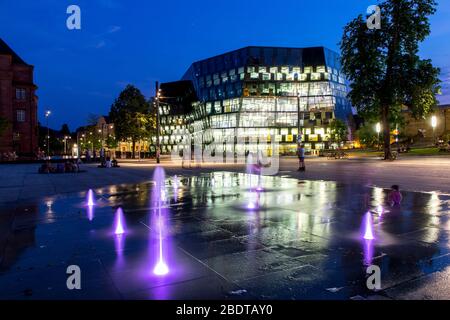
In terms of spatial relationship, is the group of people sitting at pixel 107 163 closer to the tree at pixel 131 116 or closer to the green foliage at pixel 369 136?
the tree at pixel 131 116

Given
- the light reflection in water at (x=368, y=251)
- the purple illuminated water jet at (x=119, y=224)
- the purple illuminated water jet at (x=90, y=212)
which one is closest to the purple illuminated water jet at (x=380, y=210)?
the light reflection in water at (x=368, y=251)

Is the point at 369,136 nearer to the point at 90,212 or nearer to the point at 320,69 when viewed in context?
the point at 320,69

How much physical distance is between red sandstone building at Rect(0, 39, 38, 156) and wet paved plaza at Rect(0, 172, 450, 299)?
63.0 metres

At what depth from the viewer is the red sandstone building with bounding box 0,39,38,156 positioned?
62688 mm

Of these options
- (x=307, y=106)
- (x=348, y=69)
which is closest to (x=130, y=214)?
(x=348, y=69)

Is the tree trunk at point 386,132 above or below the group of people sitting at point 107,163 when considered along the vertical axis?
above

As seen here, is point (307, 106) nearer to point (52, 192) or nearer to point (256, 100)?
point (256, 100)

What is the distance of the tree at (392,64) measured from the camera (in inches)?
1513

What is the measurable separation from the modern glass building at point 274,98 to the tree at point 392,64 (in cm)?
4736

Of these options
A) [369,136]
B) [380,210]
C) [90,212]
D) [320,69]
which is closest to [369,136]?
[369,136]

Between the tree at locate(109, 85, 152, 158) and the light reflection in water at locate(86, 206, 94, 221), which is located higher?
the tree at locate(109, 85, 152, 158)

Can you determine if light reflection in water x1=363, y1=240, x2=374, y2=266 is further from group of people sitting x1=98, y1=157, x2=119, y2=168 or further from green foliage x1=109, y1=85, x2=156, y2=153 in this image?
green foliage x1=109, y1=85, x2=156, y2=153

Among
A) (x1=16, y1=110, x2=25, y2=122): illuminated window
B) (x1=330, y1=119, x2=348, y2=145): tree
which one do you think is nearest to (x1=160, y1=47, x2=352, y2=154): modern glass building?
(x1=330, y1=119, x2=348, y2=145): tree

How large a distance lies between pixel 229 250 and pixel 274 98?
8823cm
